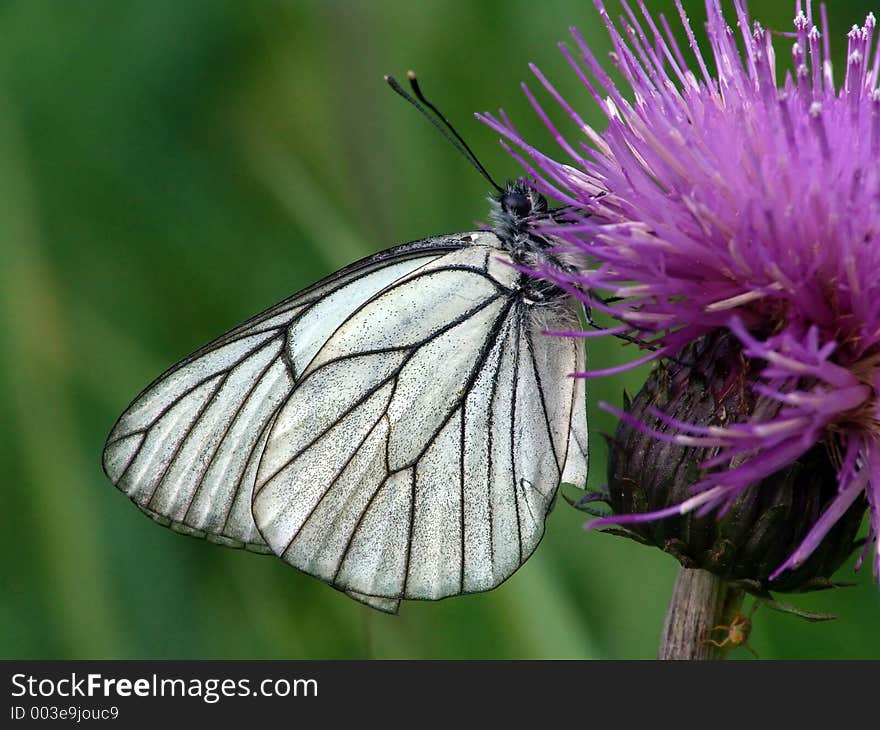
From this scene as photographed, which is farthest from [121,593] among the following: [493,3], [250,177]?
[493,3]

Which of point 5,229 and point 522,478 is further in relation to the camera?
point 5,229

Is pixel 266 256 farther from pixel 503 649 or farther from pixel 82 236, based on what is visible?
pixel 503 649

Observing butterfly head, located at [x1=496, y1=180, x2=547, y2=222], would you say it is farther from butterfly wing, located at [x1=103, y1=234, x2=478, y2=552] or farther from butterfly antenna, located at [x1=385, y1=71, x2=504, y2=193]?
butterfly wing, located at [x1=103, y1=234, x2=478, y2=552]

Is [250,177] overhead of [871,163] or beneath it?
overhead

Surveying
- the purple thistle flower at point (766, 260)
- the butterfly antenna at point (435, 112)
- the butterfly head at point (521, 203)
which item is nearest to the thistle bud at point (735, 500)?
the purple thistle flower at point (766, 260)

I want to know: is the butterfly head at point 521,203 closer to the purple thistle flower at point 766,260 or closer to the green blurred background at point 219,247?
the purple thistle flower at point 766,260

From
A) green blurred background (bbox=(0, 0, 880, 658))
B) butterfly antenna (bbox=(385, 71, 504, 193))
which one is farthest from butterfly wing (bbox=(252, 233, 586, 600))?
green blurred background (bbox=(0, 0, 880, 658))

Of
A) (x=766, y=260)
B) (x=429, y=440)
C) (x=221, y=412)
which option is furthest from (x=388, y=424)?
(x=766, y=260)
